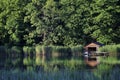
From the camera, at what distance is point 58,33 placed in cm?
4484

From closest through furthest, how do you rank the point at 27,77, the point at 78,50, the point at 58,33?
the point at 27,77 → the point at 78,50 → the point at 58,33

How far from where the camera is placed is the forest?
44.5 metres

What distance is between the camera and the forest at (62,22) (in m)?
44.5

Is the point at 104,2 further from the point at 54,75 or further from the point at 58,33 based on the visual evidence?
the point at 54,75

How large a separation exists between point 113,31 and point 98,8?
310 centimetres

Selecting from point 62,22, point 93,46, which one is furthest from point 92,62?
point 62,22

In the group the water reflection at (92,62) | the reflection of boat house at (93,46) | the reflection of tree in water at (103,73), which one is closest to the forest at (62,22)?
the reflection of boat house at (93,46)

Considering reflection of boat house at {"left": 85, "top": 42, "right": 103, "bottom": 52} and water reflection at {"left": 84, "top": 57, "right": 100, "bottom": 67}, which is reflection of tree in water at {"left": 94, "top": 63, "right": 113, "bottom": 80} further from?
reflection of boat house at {"left": 85, "top": 42, "right": 103, "bottom": 52}

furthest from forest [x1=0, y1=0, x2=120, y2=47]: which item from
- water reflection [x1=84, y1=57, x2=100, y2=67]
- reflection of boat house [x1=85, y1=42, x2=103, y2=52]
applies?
water reflection [x1=84, y1=57, x2=100, y2=67]

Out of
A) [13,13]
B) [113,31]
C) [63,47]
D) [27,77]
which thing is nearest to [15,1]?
[13,13]

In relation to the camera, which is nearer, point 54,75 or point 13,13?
point 54,75

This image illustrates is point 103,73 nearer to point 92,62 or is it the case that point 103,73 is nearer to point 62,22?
point 92,62

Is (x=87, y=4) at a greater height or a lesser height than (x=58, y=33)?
greater

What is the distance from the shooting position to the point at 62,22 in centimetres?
4628
